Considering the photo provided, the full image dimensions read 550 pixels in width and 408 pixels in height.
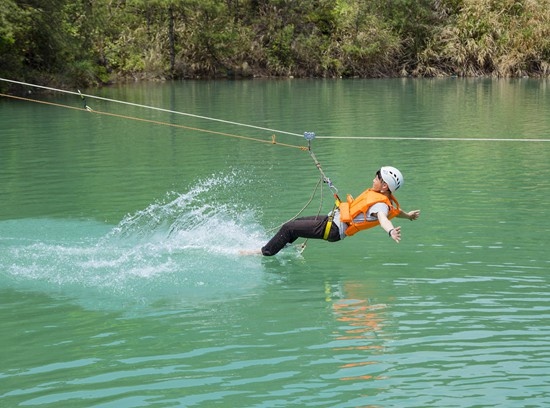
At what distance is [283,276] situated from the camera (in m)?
10.8

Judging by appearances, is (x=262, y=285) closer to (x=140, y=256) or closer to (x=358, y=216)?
(x=358, y=216)

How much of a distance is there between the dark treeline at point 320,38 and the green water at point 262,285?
34.7 metres

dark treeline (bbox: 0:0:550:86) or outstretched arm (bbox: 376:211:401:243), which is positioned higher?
dark treeline (bbox: 0:0:550:86)

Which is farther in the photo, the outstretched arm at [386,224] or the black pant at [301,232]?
the black pant at [301,232]

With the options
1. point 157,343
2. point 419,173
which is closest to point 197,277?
point 157,343

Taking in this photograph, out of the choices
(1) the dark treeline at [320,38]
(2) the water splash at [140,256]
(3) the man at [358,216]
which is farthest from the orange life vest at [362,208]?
(1) the dark treeline at [320,38]

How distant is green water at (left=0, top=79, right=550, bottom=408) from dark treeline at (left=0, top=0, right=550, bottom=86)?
114ft

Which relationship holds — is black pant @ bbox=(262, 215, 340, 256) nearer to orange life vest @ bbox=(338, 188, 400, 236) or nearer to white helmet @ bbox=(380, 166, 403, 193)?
orange life vest @ bbox=(338, 188, 400, 236)

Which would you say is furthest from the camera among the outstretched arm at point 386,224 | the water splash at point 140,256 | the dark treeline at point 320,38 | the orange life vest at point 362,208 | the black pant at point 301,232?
the dark treeline at point 320,38

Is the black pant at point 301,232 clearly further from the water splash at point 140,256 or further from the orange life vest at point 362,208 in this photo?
the water splash at point 140,256

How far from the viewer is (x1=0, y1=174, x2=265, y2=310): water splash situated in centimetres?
1027

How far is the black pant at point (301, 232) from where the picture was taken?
10.8 m

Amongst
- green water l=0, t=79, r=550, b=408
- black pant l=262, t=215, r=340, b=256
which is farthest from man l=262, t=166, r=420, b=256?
green water l=0, t=79, r=550, b=408

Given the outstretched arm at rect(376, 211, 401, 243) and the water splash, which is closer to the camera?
the outstretched arm at rect(376, 211, 401, 243)
